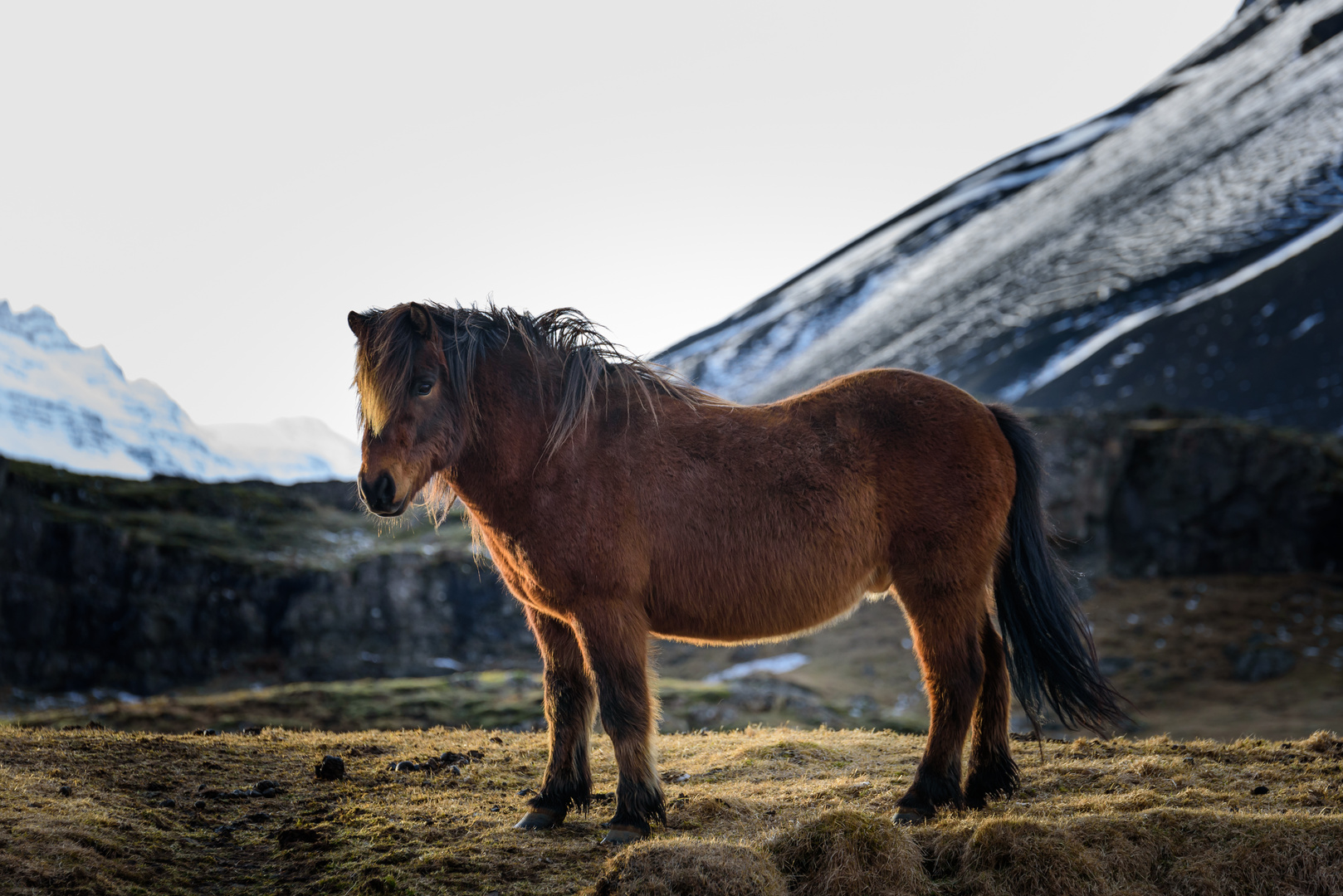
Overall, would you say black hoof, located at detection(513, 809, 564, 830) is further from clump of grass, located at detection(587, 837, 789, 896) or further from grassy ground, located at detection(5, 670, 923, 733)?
grassy ground, located at detection(5, 670, 923, 733)

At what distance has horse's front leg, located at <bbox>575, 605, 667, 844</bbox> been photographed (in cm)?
577

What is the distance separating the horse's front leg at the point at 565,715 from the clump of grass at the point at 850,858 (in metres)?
1.93

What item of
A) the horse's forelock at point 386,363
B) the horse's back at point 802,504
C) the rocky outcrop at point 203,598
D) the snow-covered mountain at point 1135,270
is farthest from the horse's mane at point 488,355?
the snow-covered mountain at point 1135,270

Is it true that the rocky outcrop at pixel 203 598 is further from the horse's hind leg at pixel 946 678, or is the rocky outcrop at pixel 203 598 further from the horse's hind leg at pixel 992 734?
the horse's hind leg at pixel 946 678

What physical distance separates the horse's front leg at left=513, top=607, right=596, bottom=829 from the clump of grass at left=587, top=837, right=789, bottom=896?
1.66m

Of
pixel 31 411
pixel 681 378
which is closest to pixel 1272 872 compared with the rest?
pixel 681 378

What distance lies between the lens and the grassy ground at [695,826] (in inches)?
181

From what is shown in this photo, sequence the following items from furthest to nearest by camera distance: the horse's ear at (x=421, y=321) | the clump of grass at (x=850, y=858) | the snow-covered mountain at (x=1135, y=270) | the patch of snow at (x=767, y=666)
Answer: the snow-covered mountain at (x=1135, y=270)
the patch of snow at (x=767, y=666)
the horse's ear at (x=421, y=321)
the clump of grass at (x=850, y=858)

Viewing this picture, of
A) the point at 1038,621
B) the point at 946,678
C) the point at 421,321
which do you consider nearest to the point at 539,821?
the point at 946,678

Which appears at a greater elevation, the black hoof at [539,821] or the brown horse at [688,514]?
the brown horse at [688,514]

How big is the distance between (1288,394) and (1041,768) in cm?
7117

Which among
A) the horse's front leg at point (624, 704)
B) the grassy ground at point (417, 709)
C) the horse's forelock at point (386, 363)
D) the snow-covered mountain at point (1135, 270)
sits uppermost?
the snow-covered mountain at point (1135, 270)

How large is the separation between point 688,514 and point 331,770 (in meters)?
4.37

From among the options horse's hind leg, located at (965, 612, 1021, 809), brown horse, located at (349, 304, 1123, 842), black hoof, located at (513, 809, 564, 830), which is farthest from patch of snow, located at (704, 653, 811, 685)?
black hoof, located at (513, 809, 564, 830)
